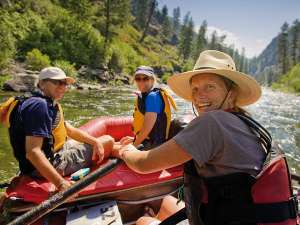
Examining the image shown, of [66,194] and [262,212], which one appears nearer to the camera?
[262,212]

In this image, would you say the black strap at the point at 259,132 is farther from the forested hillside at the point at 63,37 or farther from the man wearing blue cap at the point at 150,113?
the forested hillside at the point at 63,37

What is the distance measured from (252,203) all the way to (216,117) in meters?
0.50

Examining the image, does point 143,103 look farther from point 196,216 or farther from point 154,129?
point 196,216

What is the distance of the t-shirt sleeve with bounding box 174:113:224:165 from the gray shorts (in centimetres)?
272

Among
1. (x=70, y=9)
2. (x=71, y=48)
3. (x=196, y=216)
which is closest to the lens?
(x=196, y=216)

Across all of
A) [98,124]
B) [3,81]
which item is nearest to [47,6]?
[3,81]

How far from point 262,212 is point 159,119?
3277 millimetres

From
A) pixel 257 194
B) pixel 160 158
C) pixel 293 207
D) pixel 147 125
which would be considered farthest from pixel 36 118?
pixel 293 207

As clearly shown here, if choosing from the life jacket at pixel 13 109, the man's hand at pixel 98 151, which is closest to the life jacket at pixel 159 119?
the man's hand at pixel 98 151

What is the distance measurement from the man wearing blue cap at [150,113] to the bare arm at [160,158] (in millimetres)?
2802

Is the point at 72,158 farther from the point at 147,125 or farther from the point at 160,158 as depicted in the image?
the point at 160,158

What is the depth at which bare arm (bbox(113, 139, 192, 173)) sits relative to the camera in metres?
1.59

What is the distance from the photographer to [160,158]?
5.41 ft

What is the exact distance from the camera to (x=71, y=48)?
28766 mm
